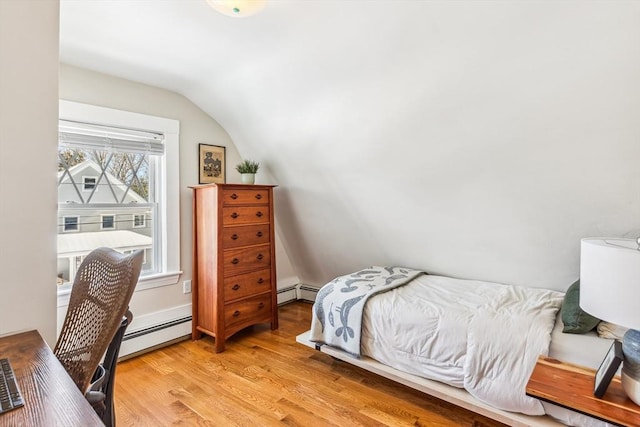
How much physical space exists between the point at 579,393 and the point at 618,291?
471 millimetres

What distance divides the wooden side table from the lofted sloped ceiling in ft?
3.68

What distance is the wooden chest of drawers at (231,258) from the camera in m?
2.77

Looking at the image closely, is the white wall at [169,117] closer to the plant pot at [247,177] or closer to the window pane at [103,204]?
the window pane at [103,204]

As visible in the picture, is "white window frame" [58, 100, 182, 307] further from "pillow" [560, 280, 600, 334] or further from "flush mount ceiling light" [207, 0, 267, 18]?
"pillow" [560, 280, 600, 334]

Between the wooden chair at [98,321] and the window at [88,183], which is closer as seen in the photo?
the wooden chair at [98,321]

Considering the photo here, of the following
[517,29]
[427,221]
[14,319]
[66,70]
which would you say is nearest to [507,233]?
[427,221]

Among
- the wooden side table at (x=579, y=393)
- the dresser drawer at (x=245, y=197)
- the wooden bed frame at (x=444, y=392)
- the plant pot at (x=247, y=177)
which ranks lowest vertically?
the wooden bed frame at (x=444, y=392)

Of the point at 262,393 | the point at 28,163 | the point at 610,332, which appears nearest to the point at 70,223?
the point at 28,163

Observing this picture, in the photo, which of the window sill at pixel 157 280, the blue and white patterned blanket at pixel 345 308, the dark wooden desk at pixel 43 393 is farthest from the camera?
the window sill at pixel 157 280

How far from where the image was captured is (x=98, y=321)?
3.16 feet

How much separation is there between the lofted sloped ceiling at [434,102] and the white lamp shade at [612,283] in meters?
0.95

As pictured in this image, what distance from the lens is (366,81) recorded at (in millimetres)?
2109

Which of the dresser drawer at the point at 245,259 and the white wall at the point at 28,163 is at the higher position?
the white wall at the point at 28,163

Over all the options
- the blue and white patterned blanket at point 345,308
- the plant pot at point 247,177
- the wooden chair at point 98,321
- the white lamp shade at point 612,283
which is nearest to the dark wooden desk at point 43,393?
the wooden chair at point 98,321
